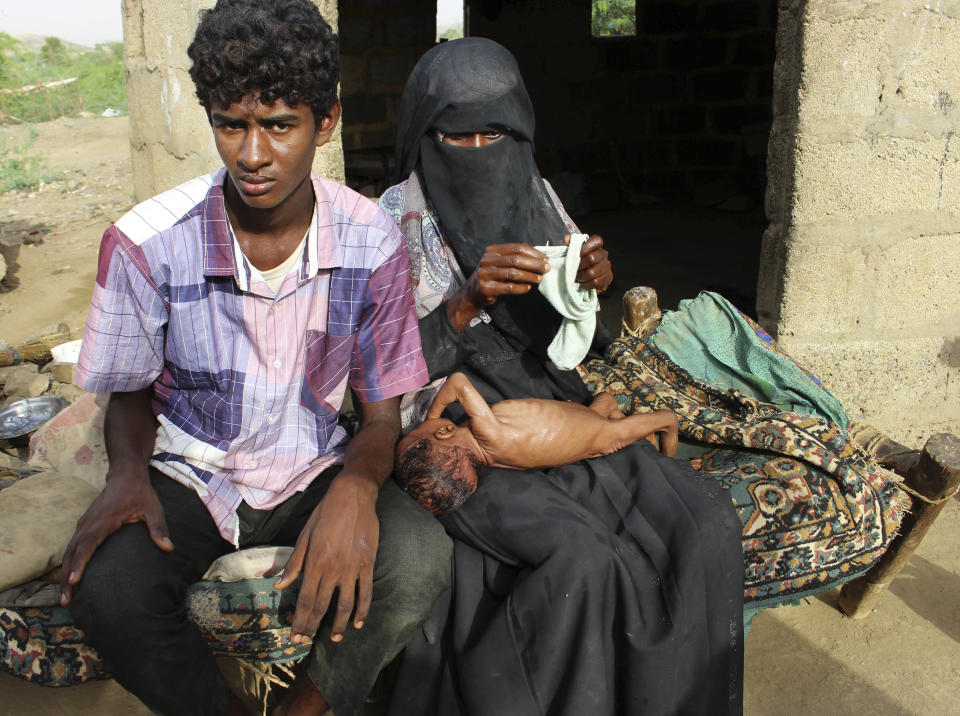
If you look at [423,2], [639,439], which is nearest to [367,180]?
[423,2]

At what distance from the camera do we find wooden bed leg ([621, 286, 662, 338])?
11.0ft

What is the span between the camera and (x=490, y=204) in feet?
8.52

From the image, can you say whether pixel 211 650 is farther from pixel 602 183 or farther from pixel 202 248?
pixel 602 183

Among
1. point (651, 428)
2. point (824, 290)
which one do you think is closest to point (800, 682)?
point (651, 428)

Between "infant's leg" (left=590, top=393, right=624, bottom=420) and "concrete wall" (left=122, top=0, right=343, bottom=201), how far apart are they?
5.60ft

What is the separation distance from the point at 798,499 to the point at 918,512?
52 centimetres

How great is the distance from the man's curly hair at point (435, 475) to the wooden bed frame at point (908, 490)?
4.90ft

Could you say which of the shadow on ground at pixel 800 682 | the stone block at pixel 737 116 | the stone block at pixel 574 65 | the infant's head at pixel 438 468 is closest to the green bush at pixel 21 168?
the stone block at pixel 574 65

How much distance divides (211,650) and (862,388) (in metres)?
2.99

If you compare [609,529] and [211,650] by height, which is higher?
[609,529]

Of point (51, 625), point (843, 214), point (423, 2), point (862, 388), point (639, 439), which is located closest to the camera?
point (51, 625)

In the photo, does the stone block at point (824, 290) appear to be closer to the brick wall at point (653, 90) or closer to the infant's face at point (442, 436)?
the infant's face at point (442, 436)

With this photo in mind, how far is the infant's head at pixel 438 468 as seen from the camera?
220 cm

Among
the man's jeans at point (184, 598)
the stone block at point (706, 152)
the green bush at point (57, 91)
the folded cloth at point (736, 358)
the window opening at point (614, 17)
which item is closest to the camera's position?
the man's jeans at point (184, 598)
